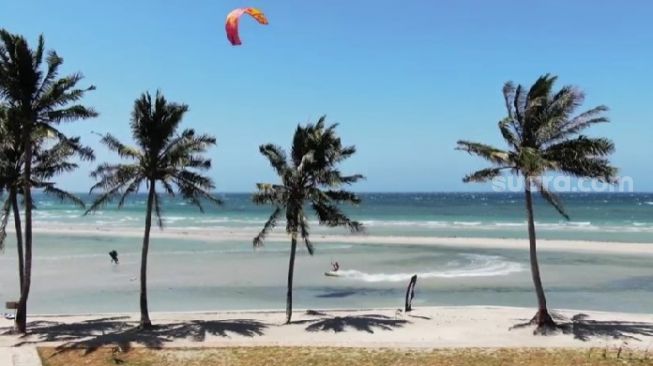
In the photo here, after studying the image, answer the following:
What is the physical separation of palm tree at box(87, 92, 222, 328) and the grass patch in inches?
168

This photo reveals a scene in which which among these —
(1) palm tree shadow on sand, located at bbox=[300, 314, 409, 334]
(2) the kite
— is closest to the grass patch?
(1) palm tree shadow on sand, located at bbox=[300, 314, 409, 334]


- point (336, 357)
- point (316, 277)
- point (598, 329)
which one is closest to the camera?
point (336, 357)

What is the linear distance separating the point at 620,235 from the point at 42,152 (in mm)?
56193

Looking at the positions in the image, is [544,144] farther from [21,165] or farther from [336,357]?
[21,165]

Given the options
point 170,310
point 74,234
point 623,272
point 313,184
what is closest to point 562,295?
point 623,272

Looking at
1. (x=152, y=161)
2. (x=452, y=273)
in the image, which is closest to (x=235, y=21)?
(x=152, y=161)

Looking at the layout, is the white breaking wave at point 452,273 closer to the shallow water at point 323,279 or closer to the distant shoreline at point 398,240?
the shallow water at point 323,279

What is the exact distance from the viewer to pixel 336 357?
13.6 metres

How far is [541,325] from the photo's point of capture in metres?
17.6

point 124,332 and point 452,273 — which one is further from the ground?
point 452,273

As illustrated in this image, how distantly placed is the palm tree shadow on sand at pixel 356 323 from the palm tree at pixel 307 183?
1.37m

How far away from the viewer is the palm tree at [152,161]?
18.3 m

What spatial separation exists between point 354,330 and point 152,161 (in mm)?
8373

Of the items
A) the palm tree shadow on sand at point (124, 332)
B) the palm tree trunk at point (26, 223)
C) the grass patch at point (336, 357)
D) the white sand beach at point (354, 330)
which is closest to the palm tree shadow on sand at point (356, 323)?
the white sand beach at point (354, 330)
